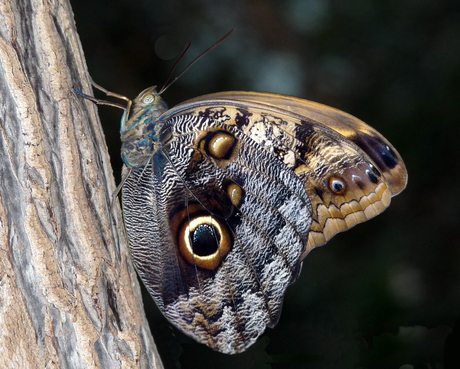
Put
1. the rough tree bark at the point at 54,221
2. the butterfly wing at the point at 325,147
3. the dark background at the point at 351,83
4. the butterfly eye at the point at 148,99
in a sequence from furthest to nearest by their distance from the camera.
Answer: the dark background at the point at 351,83
the butterfly eye at the point at 148,99
the butterfly wing at the point at 325,147
the rough tree bark at the point at 54,221

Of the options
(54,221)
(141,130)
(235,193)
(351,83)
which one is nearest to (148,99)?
(141,130)

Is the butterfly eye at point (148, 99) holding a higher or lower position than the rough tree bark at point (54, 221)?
higher

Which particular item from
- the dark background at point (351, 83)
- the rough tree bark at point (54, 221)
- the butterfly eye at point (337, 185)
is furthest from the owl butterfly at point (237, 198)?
the dark background at point (351, 83)

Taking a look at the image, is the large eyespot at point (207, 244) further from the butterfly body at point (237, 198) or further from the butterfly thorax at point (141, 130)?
the butterfly thorax at point (141, 130)

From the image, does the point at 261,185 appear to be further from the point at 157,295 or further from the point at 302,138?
the point at 157,295

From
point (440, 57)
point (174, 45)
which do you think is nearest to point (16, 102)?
point (174, 45)

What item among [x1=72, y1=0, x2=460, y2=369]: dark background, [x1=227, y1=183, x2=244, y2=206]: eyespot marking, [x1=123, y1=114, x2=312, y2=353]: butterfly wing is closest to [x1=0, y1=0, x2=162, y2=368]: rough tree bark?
[x1=123, y1=114, x2=312, y2=353]: butterfly wing
